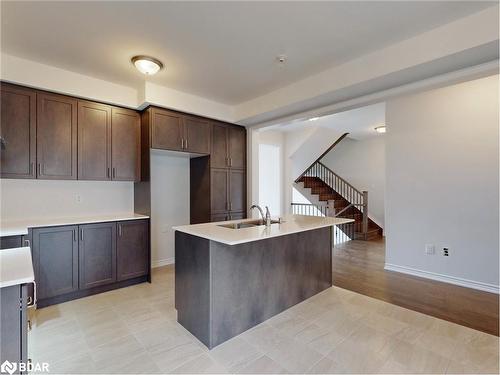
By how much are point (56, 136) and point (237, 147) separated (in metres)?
2.59

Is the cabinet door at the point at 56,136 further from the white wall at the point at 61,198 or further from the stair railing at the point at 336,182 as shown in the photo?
the stair railing at the point at 336,182

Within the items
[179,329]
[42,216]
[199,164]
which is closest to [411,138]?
[199,164]

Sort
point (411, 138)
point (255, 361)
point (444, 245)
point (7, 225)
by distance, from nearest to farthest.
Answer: point (255, 361) < point (7, 225) < point (444, 245) < point (411, 138)

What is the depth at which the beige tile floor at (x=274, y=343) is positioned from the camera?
1.91 meters

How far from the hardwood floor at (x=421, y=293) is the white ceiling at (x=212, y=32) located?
278cm

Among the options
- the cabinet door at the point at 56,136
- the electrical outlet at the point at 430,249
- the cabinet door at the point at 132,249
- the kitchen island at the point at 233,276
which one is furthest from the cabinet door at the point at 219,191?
the electrical outlet at the point at 430,249

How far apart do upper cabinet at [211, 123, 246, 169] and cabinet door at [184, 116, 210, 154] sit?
0.14 metres

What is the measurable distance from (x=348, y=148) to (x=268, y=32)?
22.6ft

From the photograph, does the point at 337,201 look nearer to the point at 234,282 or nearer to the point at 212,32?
the point at 234,282

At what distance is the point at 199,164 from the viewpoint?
175 inches

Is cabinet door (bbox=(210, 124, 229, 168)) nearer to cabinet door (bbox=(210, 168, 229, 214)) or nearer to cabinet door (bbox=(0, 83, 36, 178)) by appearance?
cabinet door (bbox=(210, 168, 229, 214))

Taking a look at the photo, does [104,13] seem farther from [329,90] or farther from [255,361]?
[255,361]

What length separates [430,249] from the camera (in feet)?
12.4

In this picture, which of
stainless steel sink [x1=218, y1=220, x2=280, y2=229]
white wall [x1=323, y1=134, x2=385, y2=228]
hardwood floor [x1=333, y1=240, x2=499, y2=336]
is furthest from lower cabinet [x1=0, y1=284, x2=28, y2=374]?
white wall [x1=323, y1=134, x2=385, y2=228]
